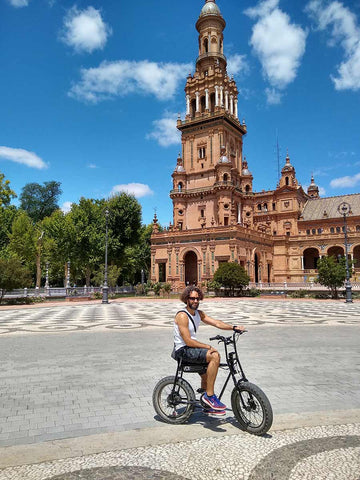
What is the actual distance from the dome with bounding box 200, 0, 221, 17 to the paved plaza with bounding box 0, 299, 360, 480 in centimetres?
6310

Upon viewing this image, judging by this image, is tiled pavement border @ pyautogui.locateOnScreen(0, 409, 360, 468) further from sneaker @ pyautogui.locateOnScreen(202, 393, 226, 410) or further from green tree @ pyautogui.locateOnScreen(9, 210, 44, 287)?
green tree @ pyautogui.locateOnScreen(9, 210, 44, 287)

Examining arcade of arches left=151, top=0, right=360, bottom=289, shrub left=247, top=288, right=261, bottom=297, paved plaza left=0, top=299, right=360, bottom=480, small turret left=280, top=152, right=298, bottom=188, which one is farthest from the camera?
small turret left=280, top=152, right=298, bottom=188

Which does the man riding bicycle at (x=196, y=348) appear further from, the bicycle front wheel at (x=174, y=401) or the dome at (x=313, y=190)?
the dome at (x=313, y=190)

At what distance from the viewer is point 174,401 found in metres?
4.88

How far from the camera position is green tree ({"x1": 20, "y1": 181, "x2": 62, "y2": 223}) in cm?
7506

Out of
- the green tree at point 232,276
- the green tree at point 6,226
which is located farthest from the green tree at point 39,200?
→ the green tree at point 232,276

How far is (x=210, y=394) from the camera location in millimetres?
4684

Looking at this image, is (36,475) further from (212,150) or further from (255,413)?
(212,150)

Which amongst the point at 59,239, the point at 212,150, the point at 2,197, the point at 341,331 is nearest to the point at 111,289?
the point at 59,239

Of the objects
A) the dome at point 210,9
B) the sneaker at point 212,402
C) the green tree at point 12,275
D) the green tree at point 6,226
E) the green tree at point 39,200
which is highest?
the dome at point 210,9

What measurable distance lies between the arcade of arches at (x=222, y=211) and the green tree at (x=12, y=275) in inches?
887

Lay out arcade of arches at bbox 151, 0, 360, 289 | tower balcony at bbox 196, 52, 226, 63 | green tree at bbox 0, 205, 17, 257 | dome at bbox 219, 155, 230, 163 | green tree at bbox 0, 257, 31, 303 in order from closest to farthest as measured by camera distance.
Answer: green tree at bbox 0, 257, 31, 303 → arcade of arches at bbox 151, 0, 360, 289 → dome at bbox 219, 155, 230, 163 → green tree at bbox 0, 205, 17, 257 → tower balcony at bbox 196, 52, 226, 63

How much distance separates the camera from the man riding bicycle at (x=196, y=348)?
4.66m

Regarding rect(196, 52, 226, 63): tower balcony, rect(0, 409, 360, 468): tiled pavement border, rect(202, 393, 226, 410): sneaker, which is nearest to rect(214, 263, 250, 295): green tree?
rect(0, 409, 360, 468): tiled pavement border
